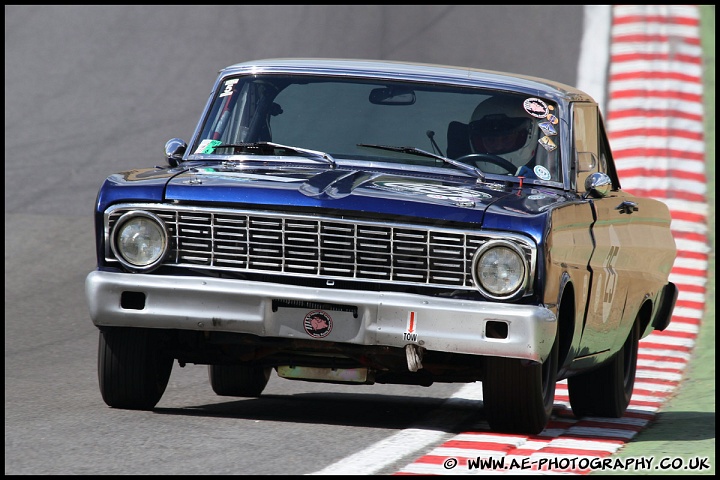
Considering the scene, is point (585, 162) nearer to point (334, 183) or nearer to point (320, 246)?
point (334, 183)

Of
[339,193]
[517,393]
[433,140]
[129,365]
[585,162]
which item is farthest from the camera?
[585,162]

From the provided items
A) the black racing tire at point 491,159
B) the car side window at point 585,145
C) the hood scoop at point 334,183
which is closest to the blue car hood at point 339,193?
the hood scoop at point 334,183

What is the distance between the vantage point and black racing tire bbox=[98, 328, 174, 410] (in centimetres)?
688

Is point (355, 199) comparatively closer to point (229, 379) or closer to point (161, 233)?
point (161, 233)

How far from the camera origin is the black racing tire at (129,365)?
6.88 metres

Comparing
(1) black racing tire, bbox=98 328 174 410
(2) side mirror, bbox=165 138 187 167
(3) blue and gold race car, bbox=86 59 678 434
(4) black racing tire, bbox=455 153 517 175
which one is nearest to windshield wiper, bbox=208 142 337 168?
(3) blue and gold race car, bbox=86 59 678 434

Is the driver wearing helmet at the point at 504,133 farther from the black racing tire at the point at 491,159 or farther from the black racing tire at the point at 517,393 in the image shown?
the black racing tire at the point at 517,393

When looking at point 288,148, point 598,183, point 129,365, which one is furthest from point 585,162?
point 129,365

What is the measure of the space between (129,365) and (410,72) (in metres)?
2.22

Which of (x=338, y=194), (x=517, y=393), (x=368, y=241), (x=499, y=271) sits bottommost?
(x=517, y=393)

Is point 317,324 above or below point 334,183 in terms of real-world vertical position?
below

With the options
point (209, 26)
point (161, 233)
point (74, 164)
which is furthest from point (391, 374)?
point (209, 26)

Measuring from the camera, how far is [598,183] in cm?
755

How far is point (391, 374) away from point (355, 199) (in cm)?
100
